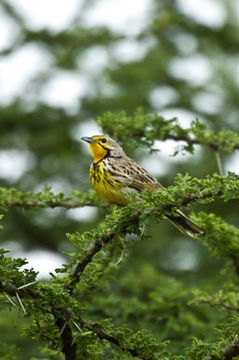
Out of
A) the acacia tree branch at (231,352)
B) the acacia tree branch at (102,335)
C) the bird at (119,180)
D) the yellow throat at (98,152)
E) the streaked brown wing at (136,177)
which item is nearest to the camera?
the acacia tree branch at (231,352)

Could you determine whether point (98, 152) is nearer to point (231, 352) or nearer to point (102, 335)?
point (102, 335)

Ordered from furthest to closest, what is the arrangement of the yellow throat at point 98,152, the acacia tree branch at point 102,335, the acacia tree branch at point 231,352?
the yellow throat at point 98,152, the acacia tree branch at point 102,335, the acacia tree branch at point 231,352

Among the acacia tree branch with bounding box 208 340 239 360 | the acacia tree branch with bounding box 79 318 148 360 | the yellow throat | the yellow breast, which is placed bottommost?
the acacia tree branch with bounding box 208 340 239 360

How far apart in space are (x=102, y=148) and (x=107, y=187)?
1.17m

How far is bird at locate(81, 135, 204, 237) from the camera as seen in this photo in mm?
6008

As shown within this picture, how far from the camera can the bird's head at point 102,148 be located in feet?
23.3

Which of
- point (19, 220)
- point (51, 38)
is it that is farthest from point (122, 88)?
point (19, 220)

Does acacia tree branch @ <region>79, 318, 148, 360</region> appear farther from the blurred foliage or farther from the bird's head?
the bird's head

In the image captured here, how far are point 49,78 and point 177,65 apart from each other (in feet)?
8.70

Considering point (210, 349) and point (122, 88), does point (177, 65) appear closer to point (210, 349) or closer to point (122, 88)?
point (122, 88)

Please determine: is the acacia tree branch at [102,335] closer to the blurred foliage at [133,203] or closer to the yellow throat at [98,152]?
the blurred foliage at [133,203]

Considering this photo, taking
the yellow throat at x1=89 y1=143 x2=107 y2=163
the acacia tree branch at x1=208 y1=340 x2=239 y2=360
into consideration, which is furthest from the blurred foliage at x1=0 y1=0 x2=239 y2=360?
the yellow throat at x1=89 y1=143 x2=107 y2=163

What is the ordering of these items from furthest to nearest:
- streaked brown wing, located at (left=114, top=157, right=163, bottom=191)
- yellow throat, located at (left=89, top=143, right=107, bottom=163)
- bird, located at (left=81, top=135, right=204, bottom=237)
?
1. yellow throat, located at (left=89, top=143, right=107, bottom=163)
2. streaked brown wing, located at (left=114, top=157, right=163, bottom=191)
3. bird, located at (left=81, top=135, right=204, bottom=237)

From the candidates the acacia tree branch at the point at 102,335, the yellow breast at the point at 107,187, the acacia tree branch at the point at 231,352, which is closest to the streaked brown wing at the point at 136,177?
the yellow breast at the point at 107,187
